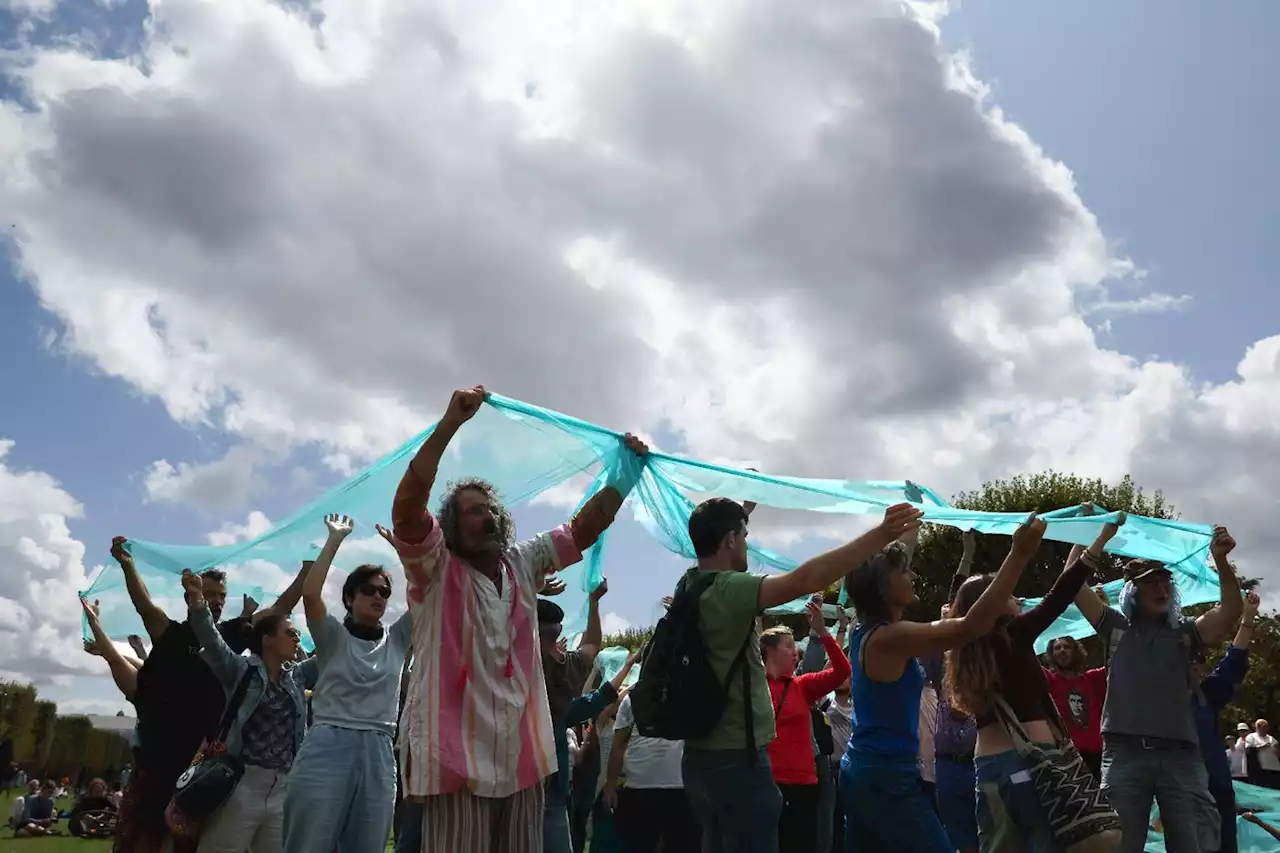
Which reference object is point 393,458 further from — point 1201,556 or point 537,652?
point 1201,556

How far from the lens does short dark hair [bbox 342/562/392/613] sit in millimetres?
5602

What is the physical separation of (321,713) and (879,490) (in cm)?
311

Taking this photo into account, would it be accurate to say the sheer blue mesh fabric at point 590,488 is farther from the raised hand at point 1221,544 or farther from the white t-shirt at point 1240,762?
the white t-shirt at point 1240,762

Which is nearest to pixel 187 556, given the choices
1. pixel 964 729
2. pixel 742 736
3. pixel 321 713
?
pixel 321 713

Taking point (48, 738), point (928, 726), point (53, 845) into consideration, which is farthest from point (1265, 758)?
point (48, 738)

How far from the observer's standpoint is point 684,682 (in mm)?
3992

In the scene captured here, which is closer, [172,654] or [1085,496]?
[172,654]

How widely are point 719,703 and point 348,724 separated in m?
2.24

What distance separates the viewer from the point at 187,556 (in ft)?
20.0

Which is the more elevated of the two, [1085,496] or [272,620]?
[1085,496]

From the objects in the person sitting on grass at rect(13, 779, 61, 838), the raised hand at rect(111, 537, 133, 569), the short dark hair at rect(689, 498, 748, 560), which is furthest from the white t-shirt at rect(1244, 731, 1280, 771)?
the person sitting on grass at rect(13, 779, 61, 838)

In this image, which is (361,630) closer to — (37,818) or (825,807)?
(825,807)

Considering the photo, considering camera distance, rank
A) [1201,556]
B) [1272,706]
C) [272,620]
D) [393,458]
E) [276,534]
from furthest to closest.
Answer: [1272,706]
[1201,556]
[272,620]
[276,534]
[393,458]

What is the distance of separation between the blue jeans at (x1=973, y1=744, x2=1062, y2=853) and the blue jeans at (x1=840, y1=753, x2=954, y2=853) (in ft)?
0.69
